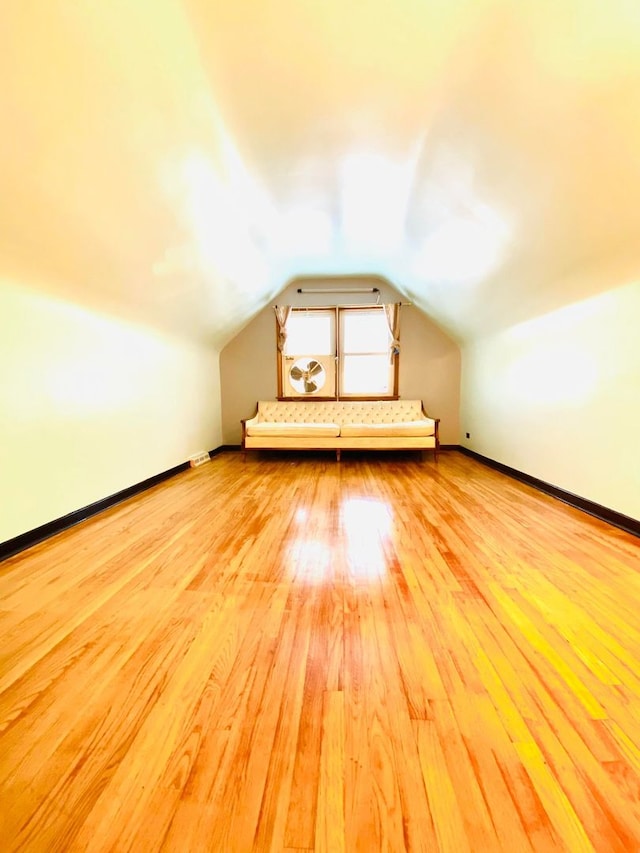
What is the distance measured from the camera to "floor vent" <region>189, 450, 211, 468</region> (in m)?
4.61

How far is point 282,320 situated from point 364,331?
4.43 feet

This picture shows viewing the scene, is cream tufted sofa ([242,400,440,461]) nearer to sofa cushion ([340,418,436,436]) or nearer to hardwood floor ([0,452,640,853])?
sofa cushion ([340,418,436,436])

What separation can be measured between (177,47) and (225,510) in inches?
112

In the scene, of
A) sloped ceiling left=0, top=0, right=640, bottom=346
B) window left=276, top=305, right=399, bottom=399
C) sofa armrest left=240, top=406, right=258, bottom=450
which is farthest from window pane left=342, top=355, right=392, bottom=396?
sloped ceiling left=0, top=0, right=640, bottom=346

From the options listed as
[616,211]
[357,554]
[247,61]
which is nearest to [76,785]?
[357,554]

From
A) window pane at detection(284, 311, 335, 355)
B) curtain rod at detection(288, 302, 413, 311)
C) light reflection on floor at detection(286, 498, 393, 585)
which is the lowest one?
light reflection on floor at detection(286, 498, 393, 585)

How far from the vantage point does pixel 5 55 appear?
1326mm

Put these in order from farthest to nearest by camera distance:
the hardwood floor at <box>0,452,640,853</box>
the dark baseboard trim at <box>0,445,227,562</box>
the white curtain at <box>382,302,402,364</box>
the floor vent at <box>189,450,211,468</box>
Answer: the white curtain at <box>382,302,402,364</box> < the floor vent at <box>189,450,211,468</box> < the dark baseboard trim at <box>0,445,227,562</box> < the hardwood floor at <box>0,452,640,853</box>

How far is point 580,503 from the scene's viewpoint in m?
2.85

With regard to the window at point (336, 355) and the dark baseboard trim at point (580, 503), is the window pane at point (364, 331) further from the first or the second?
the dark baseboard trim at point (580, 503)

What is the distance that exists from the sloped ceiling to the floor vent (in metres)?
2.10

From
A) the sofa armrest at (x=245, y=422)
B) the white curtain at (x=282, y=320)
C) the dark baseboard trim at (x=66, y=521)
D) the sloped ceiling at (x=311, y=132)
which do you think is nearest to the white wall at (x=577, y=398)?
the sloped ceiling at (x=311, y=132)

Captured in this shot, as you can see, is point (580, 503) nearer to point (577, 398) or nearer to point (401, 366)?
point (577, 398)

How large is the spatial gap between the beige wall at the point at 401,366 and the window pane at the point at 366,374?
0.28 m
